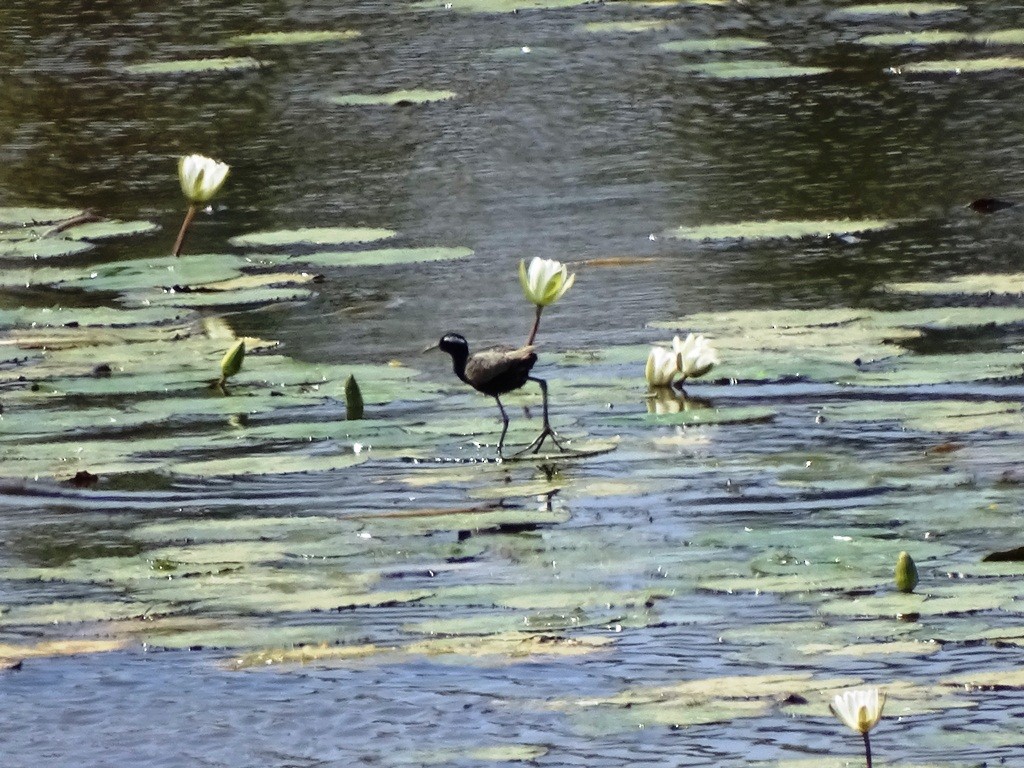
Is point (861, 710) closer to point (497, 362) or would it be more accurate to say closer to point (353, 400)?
point (497, 362)

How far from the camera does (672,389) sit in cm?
571

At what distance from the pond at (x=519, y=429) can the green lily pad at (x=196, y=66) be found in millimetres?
791

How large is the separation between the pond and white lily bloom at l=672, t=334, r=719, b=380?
0.08 meters

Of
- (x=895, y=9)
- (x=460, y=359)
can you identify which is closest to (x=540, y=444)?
(x=460, y=359)

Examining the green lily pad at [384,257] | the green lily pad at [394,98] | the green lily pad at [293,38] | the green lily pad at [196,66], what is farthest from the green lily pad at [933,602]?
the green lily pad at [293,38]

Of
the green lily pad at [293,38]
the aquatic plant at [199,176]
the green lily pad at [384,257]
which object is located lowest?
the green lily pad at [293,38]

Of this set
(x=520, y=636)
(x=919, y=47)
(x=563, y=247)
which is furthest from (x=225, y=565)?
(x=919, y=47)

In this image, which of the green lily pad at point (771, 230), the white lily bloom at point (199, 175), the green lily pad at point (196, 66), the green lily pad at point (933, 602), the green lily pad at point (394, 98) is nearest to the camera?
the green lily pad at point (933, 602)

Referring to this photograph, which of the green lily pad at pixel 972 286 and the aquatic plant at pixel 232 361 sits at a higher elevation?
the aquatic plant at pixel 232 361

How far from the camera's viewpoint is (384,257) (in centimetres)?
740

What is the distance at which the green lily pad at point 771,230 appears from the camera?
24.8ft

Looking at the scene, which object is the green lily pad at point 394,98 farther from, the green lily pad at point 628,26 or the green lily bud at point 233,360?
the green lily bud at point 233,360

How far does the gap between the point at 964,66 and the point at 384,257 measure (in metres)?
4.39

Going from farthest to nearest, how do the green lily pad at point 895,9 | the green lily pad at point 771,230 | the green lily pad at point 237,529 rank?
the green lily pad at point 895,9
the green lily pad at point 771,230
the green lily pad at point 237,529
